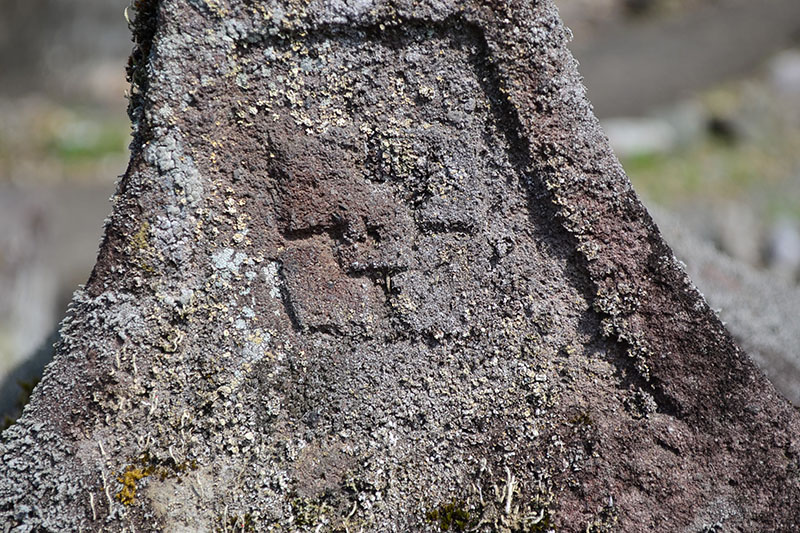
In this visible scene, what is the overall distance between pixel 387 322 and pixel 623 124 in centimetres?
752

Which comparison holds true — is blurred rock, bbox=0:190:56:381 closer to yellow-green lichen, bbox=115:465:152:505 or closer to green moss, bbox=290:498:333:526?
yellow-green lichen, bbox=115:465:152:505

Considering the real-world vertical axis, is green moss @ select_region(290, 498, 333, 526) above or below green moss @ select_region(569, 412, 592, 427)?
below

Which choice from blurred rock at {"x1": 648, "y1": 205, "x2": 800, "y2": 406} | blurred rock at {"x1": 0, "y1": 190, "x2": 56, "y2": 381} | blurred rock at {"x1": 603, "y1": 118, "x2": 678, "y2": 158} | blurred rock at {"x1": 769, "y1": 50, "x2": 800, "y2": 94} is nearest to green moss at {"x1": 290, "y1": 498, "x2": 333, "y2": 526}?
blurred rock at {"x1": 648, "y1": 205, "x2": 800, "y2": 406}

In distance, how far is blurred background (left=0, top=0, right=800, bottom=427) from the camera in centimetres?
514

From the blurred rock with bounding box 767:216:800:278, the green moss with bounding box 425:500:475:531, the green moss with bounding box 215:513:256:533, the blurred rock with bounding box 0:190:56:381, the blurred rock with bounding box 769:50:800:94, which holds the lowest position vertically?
the green moss with bounding box 215:513:256:533

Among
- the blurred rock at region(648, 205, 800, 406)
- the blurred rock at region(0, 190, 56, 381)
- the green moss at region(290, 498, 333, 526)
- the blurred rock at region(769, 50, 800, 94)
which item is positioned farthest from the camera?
the blurred rock at region(769, 50, 800, 94)

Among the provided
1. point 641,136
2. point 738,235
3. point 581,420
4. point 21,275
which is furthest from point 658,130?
point 581,420

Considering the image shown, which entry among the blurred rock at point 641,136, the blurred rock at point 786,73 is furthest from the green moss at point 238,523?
the blurred rock at point 786,73

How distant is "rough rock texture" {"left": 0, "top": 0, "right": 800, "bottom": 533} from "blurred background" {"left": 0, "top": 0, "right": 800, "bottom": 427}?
1876 millimetres

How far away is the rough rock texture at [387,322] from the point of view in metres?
1.49

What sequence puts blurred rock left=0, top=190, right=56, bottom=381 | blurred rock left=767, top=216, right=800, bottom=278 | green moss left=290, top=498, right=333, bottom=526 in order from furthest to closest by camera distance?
blurred rock left=767, top=216, right=800, bottom=278, blurred rock left=0, top=190, right=56, bottom=381, green moss left=290, top=498, right=333, bottom=526

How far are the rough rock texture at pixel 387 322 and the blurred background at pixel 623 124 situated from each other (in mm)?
1876

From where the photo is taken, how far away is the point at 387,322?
63.9 inches

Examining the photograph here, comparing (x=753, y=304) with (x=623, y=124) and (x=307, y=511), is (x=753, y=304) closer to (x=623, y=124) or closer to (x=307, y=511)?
(x=307, y=511)
